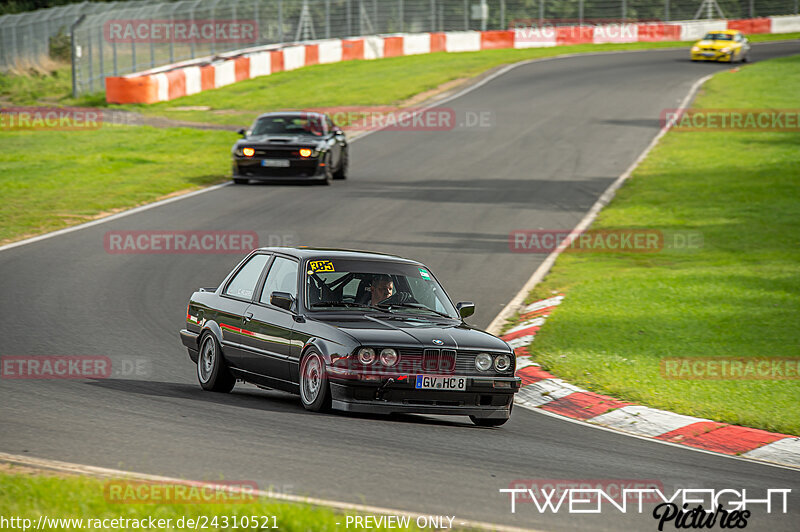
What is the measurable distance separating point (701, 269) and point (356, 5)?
42.5 meters

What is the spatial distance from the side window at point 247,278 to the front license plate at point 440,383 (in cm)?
223

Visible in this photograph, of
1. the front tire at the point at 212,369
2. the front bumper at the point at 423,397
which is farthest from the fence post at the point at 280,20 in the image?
the front bumper at the point at 423,397

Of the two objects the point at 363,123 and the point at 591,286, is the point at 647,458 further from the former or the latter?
the point at 363,123

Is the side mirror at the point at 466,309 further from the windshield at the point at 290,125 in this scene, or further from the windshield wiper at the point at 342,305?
the windshield at the point at 290,125

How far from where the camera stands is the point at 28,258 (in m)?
17.1

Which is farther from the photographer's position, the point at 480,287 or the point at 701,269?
the point at 701,269

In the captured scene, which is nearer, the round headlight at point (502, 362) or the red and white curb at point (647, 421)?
the red and white curb at point (647, 421)

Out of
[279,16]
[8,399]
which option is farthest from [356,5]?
[8,399]

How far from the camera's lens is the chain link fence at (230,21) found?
4675cm

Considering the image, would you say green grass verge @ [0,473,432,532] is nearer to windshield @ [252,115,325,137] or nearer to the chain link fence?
windshield @ [252,115,325,137]

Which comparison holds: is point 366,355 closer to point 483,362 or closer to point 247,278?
point 483,362

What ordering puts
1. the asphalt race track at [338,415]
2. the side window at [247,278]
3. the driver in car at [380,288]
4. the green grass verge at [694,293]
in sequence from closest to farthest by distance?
the asphalt race track at [338,415]
the driver in car at [380,288]
the side window at [247,278]
the green grass verge at [694,293]

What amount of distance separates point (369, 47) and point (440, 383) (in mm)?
48574

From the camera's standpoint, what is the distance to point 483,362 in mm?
9086
